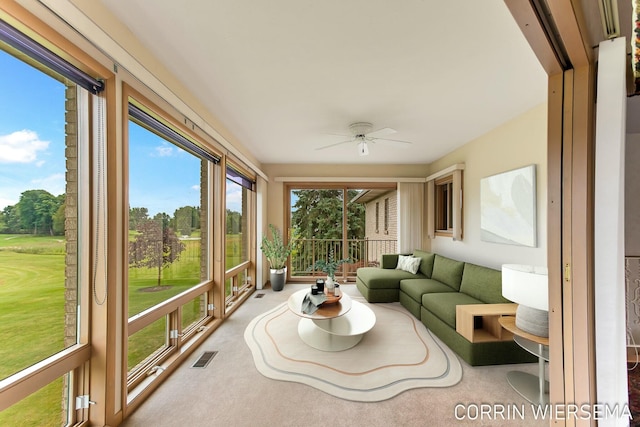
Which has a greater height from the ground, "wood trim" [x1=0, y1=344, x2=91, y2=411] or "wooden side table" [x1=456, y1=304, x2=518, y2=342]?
"wood trim" [x1=0, y1=344, x2=91, y2=411]

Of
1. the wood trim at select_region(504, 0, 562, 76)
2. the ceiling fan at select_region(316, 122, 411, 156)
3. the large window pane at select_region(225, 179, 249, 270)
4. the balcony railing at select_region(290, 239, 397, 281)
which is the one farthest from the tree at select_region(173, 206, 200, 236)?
the balcony railing at select_region(290, 239, 397, 281)

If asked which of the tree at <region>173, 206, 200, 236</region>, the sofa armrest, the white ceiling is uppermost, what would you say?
the white ceiling

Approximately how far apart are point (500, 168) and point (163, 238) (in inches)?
153

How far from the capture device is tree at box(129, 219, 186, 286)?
204 centimetres

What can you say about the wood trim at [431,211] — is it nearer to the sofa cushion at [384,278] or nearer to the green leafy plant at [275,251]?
the sofa cushion at [384,278]

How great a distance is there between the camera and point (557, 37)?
1.05 metres

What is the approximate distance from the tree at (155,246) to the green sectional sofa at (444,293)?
2.82 metres

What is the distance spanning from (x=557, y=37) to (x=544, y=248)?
7.49 ft

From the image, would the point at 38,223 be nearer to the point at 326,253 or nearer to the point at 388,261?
the point at 388,261

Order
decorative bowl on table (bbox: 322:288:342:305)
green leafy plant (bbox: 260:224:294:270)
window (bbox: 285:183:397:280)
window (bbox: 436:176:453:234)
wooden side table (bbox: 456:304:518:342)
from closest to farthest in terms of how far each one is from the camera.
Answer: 1. wooden side table (bbox: 456:304:518:342)
2. decorative bowl on table (bbox: 322:288:342:305)
3. window (bbox: 436:176:453:234)
4. green leafy plant (bbox: 260:224:294:270)
5. window (bbox: 285:183:397:280)

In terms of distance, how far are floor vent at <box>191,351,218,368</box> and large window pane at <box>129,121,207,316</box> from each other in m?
0.67

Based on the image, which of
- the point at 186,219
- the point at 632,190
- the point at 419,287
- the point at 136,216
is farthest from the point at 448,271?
the point at 136,216

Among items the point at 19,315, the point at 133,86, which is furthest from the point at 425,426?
the point at 133,86

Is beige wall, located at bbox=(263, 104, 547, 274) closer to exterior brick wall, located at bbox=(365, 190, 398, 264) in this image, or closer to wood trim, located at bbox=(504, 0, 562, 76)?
exterior brick wall, located at bbox=(365, 190, 398, 264)
